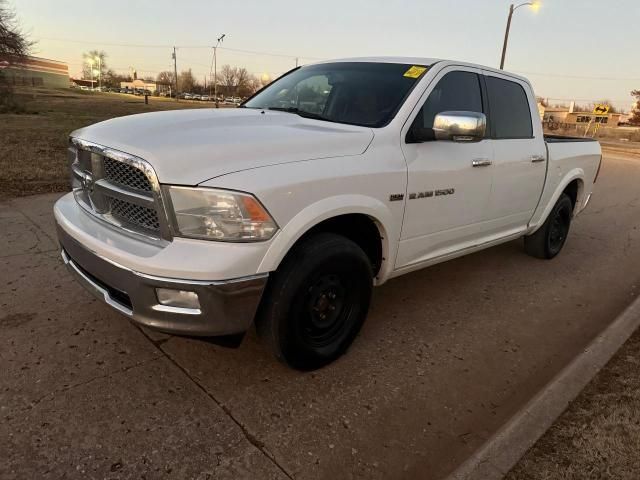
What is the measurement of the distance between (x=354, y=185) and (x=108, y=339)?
1.88m

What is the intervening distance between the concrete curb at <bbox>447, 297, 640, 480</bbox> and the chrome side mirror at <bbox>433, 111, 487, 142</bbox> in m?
1.59

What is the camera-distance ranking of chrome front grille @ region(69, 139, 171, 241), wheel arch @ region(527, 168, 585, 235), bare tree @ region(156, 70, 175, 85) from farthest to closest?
bare tree @ region(156, 70, 175, 85) < wheel arch @ region(527, 168, 585, 235) < chrome front grille @ region(69, 139, 171, 241)

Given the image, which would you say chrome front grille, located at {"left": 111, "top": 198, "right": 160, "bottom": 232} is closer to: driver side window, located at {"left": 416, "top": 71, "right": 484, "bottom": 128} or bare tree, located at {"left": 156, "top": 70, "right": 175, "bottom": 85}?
driver side window, located at {"left": 416, "top": 71, "right": 484, "bottom": 128}

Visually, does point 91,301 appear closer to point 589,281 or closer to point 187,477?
point 187,477

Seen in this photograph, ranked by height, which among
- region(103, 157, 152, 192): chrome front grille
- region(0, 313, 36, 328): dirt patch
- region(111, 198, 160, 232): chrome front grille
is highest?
region(103, 157, 152, 192): chrome front grille

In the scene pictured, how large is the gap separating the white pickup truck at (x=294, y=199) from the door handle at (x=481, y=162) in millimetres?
15

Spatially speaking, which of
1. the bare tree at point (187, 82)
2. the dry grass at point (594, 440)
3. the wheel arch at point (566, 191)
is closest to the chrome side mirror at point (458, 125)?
the dry grass at point (594, 440)

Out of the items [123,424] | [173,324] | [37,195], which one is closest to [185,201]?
[173,324]

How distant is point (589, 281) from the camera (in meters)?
5.01

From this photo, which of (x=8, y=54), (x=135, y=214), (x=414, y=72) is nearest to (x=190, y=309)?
(x=135, y=214)

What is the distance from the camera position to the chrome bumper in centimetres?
229

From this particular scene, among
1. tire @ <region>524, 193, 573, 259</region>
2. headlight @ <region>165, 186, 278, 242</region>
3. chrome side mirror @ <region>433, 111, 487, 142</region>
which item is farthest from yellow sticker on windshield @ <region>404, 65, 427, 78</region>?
tire @ <region>524, 193, 573, 259</region>

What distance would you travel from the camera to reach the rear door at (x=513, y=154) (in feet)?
13.3

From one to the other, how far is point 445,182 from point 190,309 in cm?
196
